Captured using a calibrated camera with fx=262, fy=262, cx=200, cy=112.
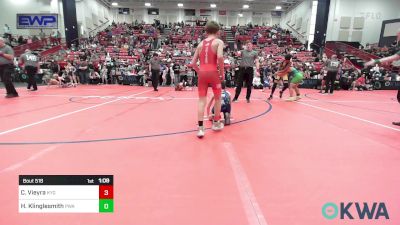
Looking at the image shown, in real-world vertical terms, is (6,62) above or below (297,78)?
above

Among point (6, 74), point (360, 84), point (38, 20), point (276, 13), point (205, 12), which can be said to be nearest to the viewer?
point (6, 74)

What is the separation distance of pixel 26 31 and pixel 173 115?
29010 millimetres

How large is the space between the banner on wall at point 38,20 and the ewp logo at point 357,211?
88.2 ft

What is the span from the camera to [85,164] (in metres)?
2.76

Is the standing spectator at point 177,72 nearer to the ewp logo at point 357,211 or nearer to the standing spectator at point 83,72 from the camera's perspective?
the standing spectator at point 83,72

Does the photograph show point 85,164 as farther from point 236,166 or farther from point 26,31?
point 26,31

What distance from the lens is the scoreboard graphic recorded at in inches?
72.2

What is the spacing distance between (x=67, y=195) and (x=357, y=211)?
210 cm

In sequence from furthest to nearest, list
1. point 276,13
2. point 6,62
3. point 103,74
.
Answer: point 276,13 < point 103,74 < point 6,62

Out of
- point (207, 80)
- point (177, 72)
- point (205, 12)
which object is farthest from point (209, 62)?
point (205, 12)

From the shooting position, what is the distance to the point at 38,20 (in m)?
23.2

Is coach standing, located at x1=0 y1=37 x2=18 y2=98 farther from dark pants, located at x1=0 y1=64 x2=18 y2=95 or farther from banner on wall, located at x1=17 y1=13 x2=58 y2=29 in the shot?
banner on wall, located at x1=17 y1=13 x2=58 y2=29

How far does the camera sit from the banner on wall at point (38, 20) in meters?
23.2

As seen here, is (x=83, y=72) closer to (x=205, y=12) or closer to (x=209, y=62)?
(x=209, y=62)
